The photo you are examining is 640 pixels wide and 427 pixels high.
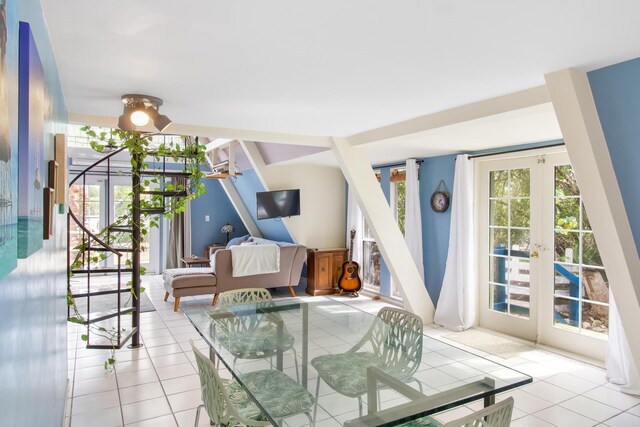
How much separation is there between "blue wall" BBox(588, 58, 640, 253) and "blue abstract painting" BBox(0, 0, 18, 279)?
2544mm

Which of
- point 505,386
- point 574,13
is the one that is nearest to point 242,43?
point 574,13

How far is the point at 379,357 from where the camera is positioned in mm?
2531

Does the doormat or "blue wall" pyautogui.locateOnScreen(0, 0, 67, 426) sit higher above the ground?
"blue wall" pyautogui.locateOnScreen(0, 0, 67, 426)

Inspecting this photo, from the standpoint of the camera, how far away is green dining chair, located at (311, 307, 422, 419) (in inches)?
84.1

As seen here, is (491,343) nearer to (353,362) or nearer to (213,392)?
(353,362)

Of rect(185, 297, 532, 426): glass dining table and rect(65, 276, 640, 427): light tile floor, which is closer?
rect(185, 297, 532, 426): glass dining table

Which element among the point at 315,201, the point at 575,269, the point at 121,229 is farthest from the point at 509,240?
the point at 121,229

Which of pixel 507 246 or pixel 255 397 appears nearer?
pixel 255 397

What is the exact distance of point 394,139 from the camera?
4.00 metres

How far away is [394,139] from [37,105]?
3124 mm

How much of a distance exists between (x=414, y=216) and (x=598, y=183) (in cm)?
339

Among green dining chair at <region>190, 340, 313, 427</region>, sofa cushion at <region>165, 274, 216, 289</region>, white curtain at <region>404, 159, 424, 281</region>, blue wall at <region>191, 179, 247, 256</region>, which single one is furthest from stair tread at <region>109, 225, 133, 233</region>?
blue wall at <region>191, 179, 247, 256</region>

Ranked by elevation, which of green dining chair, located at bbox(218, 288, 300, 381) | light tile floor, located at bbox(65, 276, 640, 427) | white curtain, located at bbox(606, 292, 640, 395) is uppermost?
green dining chair, located at bbox(218, 288, 300, 381)

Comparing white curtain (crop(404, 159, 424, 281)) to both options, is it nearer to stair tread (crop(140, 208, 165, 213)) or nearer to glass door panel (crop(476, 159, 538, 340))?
glass door panel (crop(476, 159, 538, 340))
